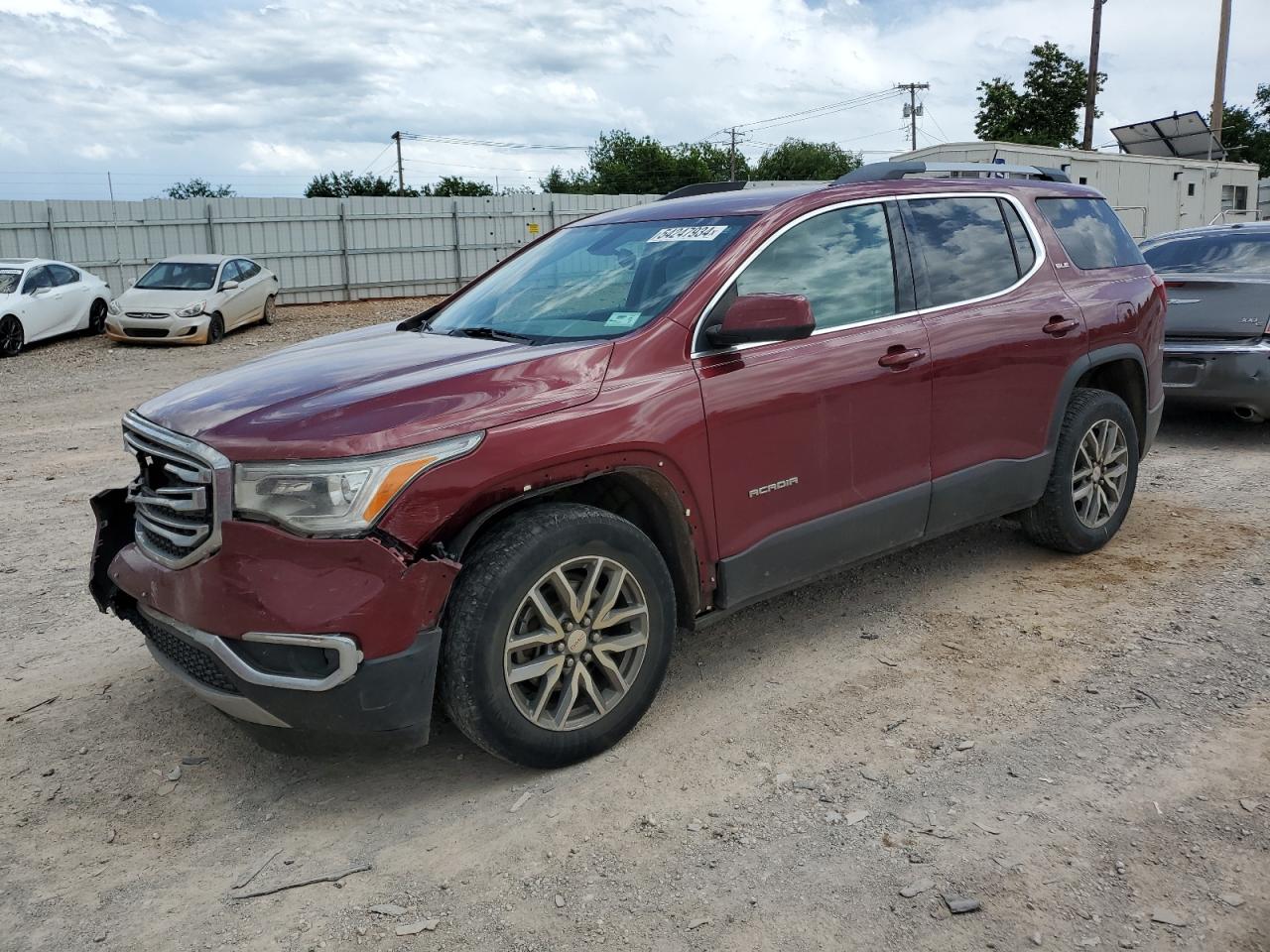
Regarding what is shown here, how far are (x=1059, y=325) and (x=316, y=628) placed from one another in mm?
3590

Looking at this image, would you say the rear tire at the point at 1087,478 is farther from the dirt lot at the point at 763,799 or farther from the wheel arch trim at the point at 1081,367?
the dirt lot at the point at 763,799

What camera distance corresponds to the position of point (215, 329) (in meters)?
17.9

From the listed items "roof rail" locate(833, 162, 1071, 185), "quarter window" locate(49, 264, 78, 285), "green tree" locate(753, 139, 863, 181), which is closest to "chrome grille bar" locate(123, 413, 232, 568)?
"roof rail" locate(833, 162, 1071, 185)

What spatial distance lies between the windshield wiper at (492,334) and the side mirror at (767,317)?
2.36ft

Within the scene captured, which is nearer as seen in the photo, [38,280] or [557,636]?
[557,636]

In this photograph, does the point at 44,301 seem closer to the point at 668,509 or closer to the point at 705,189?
the point at 705,189

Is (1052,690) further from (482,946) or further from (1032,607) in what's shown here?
(482,946)

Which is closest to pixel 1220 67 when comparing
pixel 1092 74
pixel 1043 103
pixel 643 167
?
pixel 1092 74

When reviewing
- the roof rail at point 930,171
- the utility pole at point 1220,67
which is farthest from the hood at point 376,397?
the utility pole at point 1220,67

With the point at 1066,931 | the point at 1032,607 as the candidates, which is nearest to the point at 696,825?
the point at 1066,931

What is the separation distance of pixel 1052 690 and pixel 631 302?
208 centimetres

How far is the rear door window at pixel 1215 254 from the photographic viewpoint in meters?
8.42

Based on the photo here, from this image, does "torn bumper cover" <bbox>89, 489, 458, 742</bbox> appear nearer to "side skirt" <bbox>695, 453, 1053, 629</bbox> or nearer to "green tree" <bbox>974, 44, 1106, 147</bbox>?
"side skirt" <bbox>695, 453, 1053, 629</bbox>

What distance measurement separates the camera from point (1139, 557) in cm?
542
